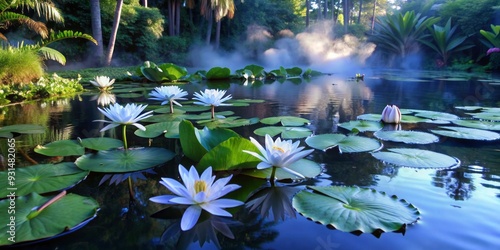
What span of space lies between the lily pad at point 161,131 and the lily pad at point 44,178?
61 cm

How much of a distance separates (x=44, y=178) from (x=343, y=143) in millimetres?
1353

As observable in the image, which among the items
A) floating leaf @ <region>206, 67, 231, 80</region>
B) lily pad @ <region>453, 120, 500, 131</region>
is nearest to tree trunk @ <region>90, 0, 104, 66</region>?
floating leaf @ <region>206, 67, 231, 80</region>

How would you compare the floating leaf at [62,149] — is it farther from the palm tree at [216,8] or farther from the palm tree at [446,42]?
the palm tree at [446,42]

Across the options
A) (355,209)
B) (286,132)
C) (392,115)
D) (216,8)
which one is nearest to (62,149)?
(286,132)

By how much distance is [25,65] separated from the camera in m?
4.59

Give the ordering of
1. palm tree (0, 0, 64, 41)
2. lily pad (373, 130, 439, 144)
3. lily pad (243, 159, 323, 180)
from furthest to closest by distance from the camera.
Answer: palm tree (0, 0, 64, 41), lily pad (373, 130, 439, 144), lily pad (243, 159, 323, 180)

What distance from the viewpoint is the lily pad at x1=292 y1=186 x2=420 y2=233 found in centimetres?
84

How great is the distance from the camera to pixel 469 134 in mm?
1898

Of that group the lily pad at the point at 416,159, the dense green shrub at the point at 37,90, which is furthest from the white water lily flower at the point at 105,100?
the lily pad at the point at 416,159

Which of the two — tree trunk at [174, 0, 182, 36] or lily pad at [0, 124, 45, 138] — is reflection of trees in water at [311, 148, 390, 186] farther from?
tree trunk at [174, 0, 182, 36]

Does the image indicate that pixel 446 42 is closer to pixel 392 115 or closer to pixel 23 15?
pixel 392 115

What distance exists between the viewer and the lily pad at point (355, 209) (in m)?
0.84

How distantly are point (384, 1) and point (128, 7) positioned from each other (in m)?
26.9

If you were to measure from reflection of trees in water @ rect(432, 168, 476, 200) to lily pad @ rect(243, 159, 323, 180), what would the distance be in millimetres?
437
